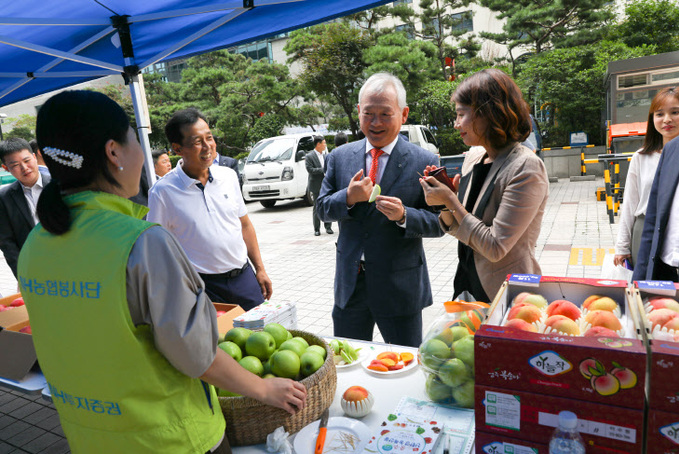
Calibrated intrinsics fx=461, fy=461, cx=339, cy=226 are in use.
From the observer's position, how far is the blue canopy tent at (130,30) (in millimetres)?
2885

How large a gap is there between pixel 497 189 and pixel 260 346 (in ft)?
3.90

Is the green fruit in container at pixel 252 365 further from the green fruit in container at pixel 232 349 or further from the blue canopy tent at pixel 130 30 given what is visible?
the blue canopy tent at pixel 130 30

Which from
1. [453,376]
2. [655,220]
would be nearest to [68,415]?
[453,376]

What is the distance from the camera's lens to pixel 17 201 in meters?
3.92

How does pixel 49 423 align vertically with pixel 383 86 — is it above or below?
below

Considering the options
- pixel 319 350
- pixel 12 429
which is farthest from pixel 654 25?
pixel 12 429

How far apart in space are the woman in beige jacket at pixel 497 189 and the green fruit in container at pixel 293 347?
0.85 meters

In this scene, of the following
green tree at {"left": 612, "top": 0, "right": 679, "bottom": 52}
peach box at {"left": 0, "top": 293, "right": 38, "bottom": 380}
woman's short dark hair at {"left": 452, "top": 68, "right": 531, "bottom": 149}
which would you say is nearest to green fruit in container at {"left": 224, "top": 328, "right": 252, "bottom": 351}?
peach box at {"left": 0, "top": 293, "right": 38, "bottom": 380}

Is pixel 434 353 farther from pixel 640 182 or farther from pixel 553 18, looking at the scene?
pixel 553 18

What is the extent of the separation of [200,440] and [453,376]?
2.47ft

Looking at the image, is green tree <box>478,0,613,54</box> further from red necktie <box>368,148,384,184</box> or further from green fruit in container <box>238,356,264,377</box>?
green fruit in container <box>238,356,264,377</box>

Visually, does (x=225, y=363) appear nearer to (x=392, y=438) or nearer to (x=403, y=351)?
(x=392, y=438)

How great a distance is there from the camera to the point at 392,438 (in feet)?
4.23

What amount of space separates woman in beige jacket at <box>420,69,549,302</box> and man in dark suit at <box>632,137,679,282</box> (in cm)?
82
